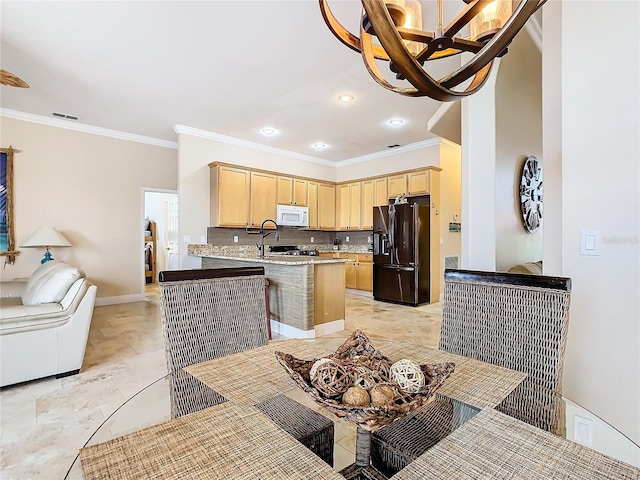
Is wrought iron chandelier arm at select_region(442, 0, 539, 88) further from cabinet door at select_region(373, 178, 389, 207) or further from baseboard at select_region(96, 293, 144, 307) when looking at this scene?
baseboard at select_region(96, 293, 144, 307)

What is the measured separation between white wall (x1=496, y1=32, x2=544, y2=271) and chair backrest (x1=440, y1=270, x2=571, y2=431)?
1.72m

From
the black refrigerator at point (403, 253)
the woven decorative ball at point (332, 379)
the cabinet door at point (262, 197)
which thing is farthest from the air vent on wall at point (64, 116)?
the woven decorative ball at point (332, 379)

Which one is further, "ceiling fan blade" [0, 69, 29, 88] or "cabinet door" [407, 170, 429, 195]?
"cabinet door" [407, 170, 429, 195]

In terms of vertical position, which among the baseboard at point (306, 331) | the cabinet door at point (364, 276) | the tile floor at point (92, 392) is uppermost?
the cabinet door at point (364, 276)

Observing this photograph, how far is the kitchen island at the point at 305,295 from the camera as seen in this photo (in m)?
3.56

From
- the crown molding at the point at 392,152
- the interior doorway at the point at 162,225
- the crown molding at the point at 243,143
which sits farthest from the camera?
the interior doorway at the point at 162,225

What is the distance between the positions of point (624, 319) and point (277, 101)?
12.6ft

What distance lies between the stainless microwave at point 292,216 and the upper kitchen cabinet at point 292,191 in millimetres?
102

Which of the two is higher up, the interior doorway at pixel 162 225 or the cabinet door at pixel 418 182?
the cabinet door at pixel 418 182

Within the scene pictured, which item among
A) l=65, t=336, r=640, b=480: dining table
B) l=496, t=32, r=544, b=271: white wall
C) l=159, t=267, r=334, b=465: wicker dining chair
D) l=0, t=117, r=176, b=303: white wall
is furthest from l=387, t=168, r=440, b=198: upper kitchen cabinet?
l=65, t=336, r=640, b=480: dining table

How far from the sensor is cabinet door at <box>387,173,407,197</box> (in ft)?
19.3

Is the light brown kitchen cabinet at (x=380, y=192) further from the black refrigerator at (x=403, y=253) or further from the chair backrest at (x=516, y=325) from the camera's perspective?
the chair backrest at (x=516, y=325)

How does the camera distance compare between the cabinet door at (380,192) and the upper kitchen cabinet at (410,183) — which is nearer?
the upper kitchen cabinet at (410,183)

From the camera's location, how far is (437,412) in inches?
40.9
